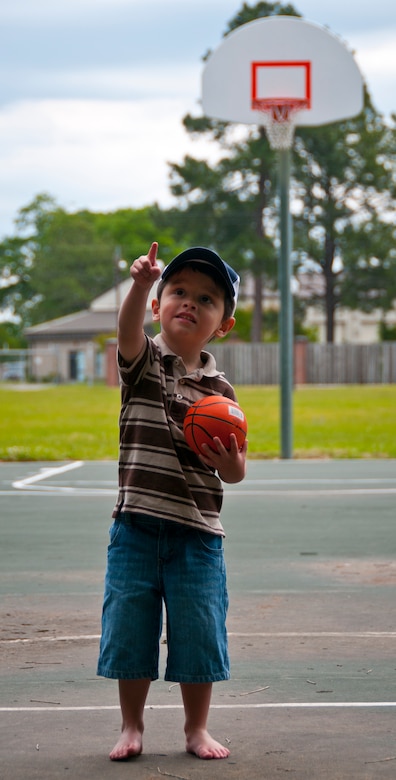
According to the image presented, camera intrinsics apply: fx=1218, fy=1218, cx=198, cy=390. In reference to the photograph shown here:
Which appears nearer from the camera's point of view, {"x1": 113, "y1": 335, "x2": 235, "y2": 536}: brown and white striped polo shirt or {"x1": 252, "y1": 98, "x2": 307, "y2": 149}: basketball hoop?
{"x1": 113, "y1": 335, "x2": 235, "y2": 536}: brown and white striped polo shirt

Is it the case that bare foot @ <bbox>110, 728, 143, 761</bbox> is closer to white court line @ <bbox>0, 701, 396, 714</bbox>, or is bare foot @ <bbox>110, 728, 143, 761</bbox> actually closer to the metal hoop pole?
white court line @ <bbox>0, 701, 396, 714</bbox>

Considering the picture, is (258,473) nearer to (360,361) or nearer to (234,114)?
(234,114)

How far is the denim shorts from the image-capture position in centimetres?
365

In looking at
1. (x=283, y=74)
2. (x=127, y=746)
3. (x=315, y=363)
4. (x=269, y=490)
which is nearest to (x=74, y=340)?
(x=315, y=363)

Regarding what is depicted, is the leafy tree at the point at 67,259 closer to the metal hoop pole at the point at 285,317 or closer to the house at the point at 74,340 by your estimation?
the house at the point at 74,340

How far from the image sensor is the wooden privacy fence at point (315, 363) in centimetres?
4666

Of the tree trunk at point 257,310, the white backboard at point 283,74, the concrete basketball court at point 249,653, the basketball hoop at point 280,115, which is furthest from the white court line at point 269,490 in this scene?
the tree trunk at point 257,310

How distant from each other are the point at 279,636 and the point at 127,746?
5.83 feet

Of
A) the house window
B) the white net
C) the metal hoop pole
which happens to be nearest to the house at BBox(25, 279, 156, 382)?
the house window

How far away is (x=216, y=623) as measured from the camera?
3680 millimetres

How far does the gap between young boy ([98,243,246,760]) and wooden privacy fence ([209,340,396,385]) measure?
1672 inches

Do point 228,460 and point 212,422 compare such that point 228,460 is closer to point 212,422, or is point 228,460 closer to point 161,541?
point 212,422

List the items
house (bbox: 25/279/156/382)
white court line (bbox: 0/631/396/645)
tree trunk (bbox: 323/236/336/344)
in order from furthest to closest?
house (bbox: 25/279/156/382) → tree trunk (bbox: 323/236/336/344) → white court line (bbox: 0/631/396/645)

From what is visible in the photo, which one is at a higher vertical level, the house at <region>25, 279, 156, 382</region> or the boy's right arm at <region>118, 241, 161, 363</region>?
the boy's right arm at <region>118, 241, 161, 363</region>
